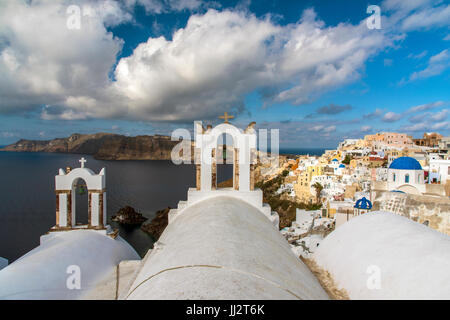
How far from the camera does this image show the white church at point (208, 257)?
111 inches

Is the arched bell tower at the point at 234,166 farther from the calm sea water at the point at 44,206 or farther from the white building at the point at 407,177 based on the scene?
the calm sea water at the point at 44,206

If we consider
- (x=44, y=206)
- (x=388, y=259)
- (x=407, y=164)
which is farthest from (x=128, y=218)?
(x=388, y=259)

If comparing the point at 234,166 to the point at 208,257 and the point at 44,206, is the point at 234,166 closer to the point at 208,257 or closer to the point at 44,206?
the point at 208,257

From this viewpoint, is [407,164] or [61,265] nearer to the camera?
[61,265]

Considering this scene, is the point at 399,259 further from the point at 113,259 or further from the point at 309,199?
the point at 309,199

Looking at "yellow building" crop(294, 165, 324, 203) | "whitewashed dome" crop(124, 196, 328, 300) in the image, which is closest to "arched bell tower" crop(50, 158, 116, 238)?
"whitewashed dome" crop(124, 196, 328, 300)

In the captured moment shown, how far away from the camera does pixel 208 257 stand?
312 centimetres

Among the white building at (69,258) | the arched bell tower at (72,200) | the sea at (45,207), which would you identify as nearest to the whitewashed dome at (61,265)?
the white building at (69,258)

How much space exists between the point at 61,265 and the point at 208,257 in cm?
440

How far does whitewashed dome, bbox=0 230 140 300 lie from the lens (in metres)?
4.69

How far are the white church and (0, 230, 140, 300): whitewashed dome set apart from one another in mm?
19

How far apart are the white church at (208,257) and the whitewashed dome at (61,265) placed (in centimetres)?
2
